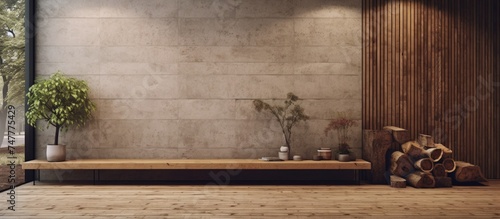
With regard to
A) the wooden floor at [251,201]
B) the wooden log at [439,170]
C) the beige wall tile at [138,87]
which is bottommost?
the wooden floor at [251,201]

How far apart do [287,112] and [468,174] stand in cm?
306

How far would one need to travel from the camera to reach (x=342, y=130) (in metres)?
7.21

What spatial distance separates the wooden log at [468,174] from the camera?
6.70 meters

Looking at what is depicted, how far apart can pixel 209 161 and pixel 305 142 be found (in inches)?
67.0

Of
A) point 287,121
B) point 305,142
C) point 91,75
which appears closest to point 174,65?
point 91,75

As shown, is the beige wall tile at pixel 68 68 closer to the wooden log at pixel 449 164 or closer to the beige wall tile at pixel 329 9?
the beige wall tile at pixel 329 9

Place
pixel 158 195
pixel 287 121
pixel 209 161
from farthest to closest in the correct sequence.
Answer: pixel 287 121, pixel 209 161, pixel 158 195

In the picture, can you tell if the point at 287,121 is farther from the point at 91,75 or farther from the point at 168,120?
the point at 91,75

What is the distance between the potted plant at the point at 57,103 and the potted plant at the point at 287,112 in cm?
292

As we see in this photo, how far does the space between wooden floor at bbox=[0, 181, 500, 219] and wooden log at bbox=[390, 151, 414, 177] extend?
1.29ft

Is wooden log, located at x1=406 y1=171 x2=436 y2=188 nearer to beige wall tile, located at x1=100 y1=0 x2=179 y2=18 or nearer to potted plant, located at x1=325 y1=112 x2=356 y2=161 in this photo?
potted plant, located at x1=325 y1=112 x2=356 y2=161

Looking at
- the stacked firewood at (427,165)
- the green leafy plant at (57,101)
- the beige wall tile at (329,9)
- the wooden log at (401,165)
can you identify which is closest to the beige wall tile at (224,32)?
the beige wall tile at (329,9)

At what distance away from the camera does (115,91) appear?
7.20 metres

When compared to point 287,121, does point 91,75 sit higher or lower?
higher
